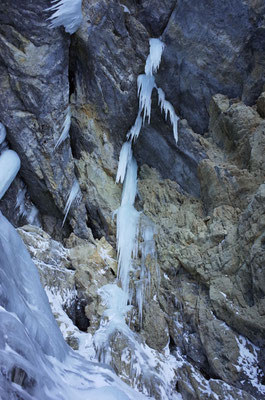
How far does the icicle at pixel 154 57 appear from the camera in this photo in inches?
360

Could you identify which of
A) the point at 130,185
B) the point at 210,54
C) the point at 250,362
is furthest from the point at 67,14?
the point at 250,362

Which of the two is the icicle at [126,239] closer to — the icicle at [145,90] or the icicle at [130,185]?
the icicle at [130,185]

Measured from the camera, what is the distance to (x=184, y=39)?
9.06 meters

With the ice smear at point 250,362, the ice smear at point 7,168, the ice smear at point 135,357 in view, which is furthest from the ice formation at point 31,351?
the ice smear at point 7,168

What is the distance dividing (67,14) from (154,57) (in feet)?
8.79

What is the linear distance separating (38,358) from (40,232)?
546 centimetres

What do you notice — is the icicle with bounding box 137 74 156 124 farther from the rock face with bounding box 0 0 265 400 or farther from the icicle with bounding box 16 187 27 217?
the icicle with bounding box 16 187 27 217

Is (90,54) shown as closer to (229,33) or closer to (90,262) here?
(229,33)

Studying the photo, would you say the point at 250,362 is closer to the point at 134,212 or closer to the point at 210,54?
the point at 134,212

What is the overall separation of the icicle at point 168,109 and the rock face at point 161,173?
0.68 ft

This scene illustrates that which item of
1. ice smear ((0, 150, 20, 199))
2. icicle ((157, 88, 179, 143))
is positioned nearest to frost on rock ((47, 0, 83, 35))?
icicle ((157, 88, 179, 143))

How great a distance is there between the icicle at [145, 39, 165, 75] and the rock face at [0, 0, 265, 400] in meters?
0.18

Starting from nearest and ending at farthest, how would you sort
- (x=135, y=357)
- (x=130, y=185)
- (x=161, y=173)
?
1. (x=135, y=357)
2. (x=130, y=185)
3. (x=161, y=173)

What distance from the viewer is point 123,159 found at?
949cm
